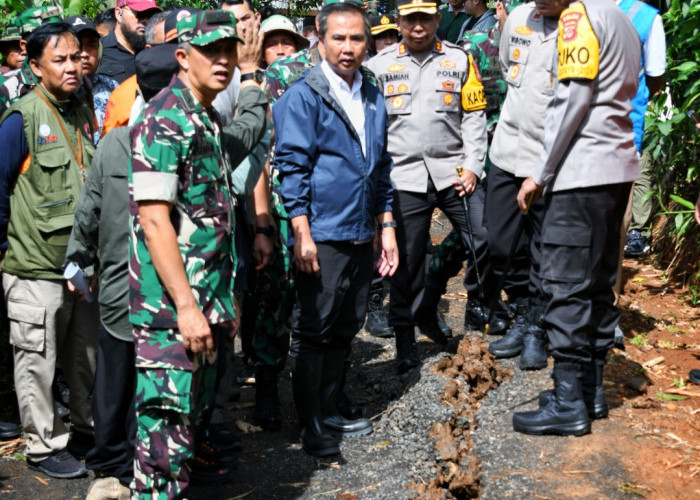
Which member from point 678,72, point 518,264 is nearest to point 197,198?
point 518,264

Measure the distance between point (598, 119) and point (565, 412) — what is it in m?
1.59

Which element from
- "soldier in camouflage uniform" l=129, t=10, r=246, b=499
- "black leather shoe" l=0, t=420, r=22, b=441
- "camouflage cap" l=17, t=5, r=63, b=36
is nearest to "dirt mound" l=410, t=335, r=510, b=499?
"soldier in camouflage uniform" l=129, t=10, r=246, b=499

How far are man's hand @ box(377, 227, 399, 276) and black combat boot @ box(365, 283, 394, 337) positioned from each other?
70.4 inches

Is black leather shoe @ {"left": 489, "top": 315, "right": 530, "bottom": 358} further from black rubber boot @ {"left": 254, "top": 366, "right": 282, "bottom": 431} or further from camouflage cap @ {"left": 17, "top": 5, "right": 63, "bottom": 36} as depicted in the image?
camouflage cap @ {"left": 17, "top": 5, "right": 63, "bottom": 36}

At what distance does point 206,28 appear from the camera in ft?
10.9

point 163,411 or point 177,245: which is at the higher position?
point 177,245

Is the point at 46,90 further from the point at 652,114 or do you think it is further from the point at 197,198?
the point at 652,114

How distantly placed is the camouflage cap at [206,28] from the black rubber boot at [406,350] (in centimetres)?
300

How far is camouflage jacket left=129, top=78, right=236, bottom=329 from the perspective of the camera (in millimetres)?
3225

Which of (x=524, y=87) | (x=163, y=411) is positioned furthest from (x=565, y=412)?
(x=163, y=411)

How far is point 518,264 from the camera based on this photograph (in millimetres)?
6090

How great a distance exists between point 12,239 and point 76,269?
74cm

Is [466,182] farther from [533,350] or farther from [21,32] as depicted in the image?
[21,32]

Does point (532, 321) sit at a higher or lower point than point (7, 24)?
lower
